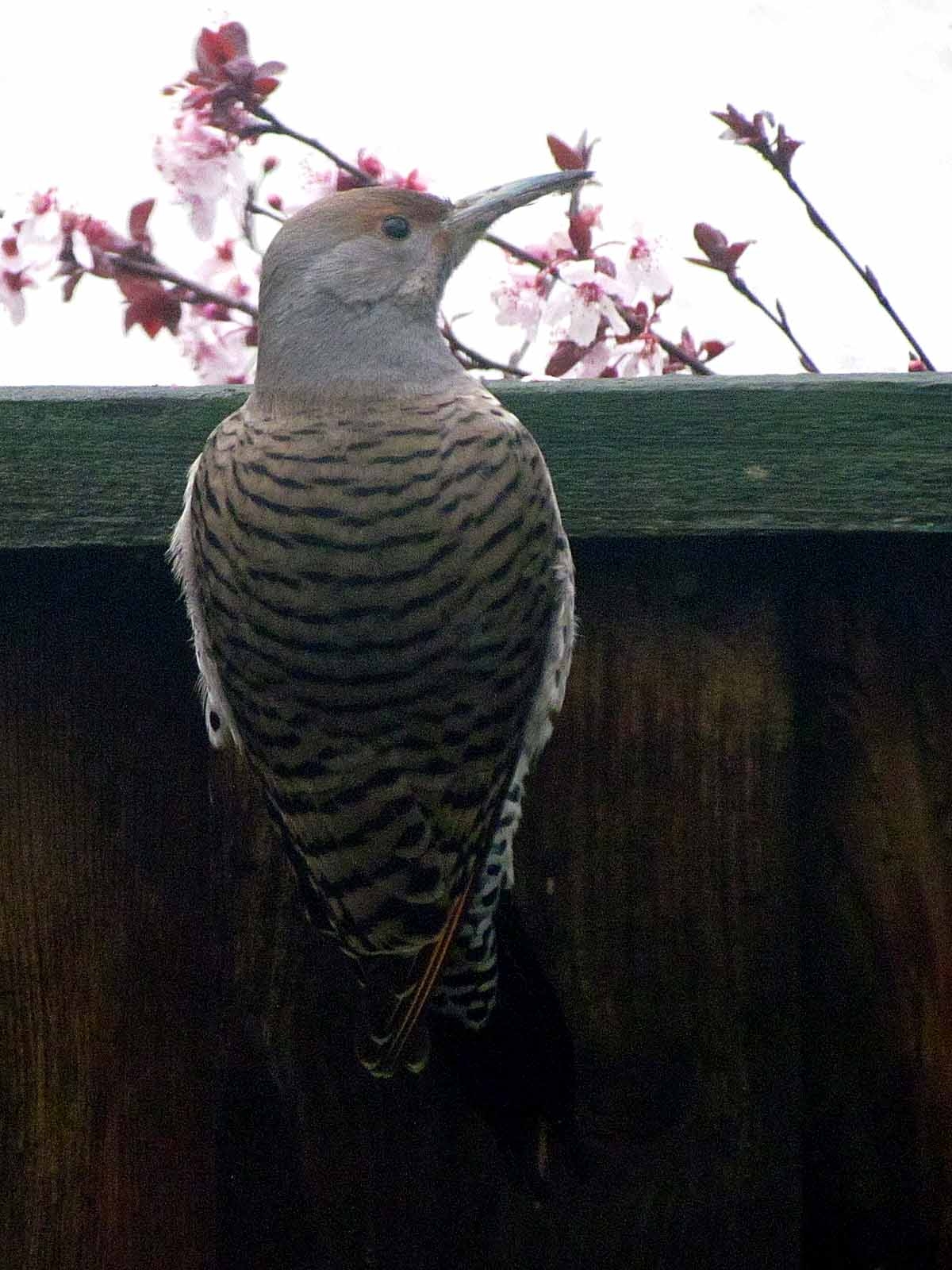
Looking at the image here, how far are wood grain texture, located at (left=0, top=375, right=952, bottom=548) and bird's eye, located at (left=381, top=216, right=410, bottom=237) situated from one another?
1.41 feet

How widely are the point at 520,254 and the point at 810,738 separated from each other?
91 centimetres

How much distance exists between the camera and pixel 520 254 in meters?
2.09

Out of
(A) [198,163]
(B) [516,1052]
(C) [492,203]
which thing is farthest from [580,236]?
(B) [516,1052]

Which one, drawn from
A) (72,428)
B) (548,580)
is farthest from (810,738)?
(72,428)

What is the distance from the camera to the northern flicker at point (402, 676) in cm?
135

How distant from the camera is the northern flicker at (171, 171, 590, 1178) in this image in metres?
1.35

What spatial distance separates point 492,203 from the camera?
186 cm

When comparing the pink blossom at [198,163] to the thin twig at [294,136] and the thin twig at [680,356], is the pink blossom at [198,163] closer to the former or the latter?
the thin twig at [294,136]

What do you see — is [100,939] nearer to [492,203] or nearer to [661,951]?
[661,951]

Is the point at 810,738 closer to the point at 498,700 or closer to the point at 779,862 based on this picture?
the point at 779,862

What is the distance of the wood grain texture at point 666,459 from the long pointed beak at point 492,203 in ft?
1.36

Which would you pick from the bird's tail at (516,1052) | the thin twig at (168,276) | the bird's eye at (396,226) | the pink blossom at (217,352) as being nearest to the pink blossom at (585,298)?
the bird's eye at (396,226)

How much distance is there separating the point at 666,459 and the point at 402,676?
14.2 inches

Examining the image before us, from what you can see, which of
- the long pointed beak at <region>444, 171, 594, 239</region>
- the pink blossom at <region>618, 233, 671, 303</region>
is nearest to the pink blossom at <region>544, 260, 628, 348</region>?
the pink blossom at <region>618, 233, 671, 303</region>
